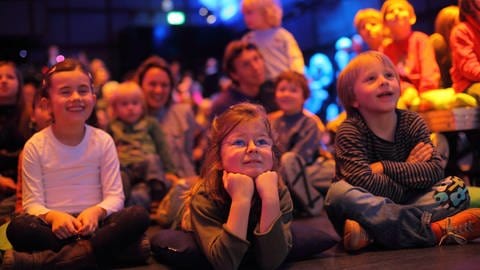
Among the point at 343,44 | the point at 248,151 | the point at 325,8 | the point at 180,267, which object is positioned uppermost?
the point at 325,8

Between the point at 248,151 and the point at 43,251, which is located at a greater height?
the point at 248,151

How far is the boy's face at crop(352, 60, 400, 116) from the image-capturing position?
219 centimetres

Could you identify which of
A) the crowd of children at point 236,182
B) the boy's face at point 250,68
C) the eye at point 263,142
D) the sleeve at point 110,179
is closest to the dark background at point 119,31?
the boy's face at point 250,68

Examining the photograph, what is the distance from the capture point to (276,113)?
361cm

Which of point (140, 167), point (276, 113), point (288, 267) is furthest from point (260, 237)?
point (276, 113)

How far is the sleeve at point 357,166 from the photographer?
2.11m

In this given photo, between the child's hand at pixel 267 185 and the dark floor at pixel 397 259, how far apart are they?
0.92 feet

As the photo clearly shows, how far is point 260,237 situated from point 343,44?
618 cm

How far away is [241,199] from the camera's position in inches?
70.4

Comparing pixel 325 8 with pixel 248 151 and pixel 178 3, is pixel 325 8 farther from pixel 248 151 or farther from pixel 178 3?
pixel 248 151

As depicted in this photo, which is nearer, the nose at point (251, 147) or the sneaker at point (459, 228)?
the nose at point (251, 147)

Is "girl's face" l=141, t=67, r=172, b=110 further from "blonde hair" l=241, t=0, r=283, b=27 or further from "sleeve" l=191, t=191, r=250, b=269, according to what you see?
"sleeve" l=191, t=191, r=250, b=269

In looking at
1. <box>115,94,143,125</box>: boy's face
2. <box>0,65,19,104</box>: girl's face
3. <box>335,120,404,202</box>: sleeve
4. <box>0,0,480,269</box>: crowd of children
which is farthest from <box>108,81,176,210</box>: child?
<box>335,120,404,202</box>: sleeve

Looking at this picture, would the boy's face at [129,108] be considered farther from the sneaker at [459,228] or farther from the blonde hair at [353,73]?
the sneaker at [459,228]
